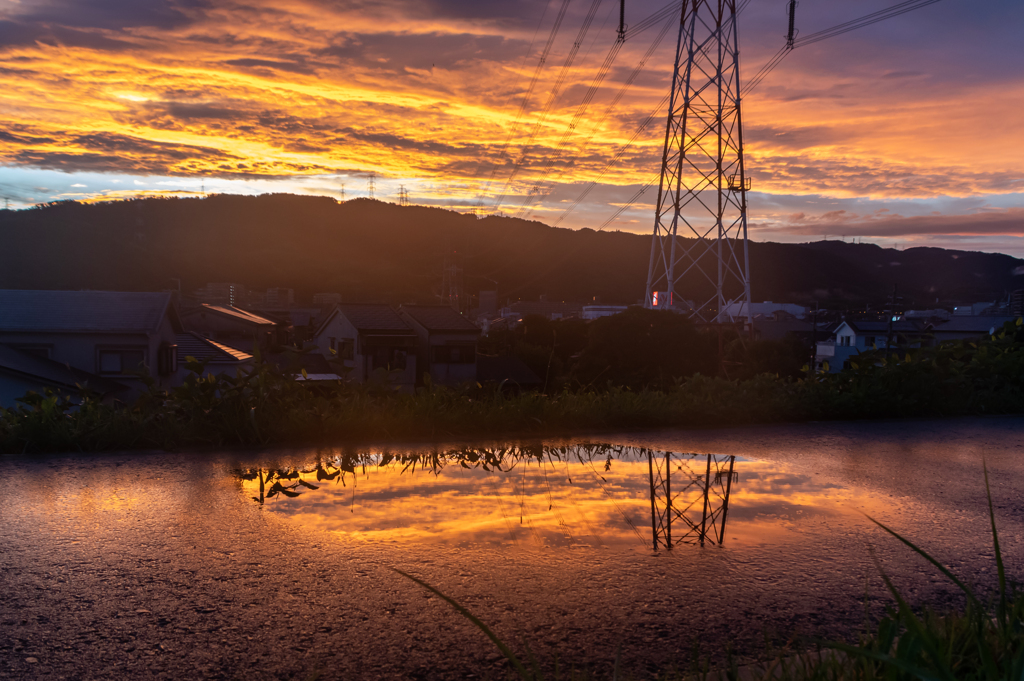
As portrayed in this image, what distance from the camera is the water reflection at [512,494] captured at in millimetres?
3887

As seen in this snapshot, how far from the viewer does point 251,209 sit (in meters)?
115

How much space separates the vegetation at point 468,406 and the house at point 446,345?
32.7m

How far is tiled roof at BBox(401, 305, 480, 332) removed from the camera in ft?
135

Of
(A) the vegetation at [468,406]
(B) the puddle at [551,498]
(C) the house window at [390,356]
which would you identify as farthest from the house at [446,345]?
(B) the puddle at [551,498]

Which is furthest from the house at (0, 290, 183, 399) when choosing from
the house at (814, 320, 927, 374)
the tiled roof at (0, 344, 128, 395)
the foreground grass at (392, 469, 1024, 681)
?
the house at (814, 320, 927, 374)

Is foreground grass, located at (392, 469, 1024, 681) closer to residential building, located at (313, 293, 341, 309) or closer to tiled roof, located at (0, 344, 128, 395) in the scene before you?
tiled roof, located at (0, 344, 128, 395)

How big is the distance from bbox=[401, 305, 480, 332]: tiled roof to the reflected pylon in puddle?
35424 millimetres

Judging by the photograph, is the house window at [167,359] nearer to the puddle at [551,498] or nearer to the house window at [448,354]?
the house window at [448,354]

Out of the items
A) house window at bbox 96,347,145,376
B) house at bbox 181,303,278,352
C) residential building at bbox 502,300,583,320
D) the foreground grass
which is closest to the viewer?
the foreground grass

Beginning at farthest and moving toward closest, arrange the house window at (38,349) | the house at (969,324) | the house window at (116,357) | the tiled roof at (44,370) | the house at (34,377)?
the house at (969,324) < the house window at (116,357) < the house window at (38,349) < the tiled roof at (44,370) < the house at (34,377)

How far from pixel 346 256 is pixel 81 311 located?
265 ft

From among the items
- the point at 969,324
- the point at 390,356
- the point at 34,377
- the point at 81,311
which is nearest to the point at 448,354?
the point at 390,356

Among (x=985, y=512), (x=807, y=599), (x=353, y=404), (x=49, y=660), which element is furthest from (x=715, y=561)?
(x=353, y=404)

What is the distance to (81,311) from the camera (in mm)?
29453
